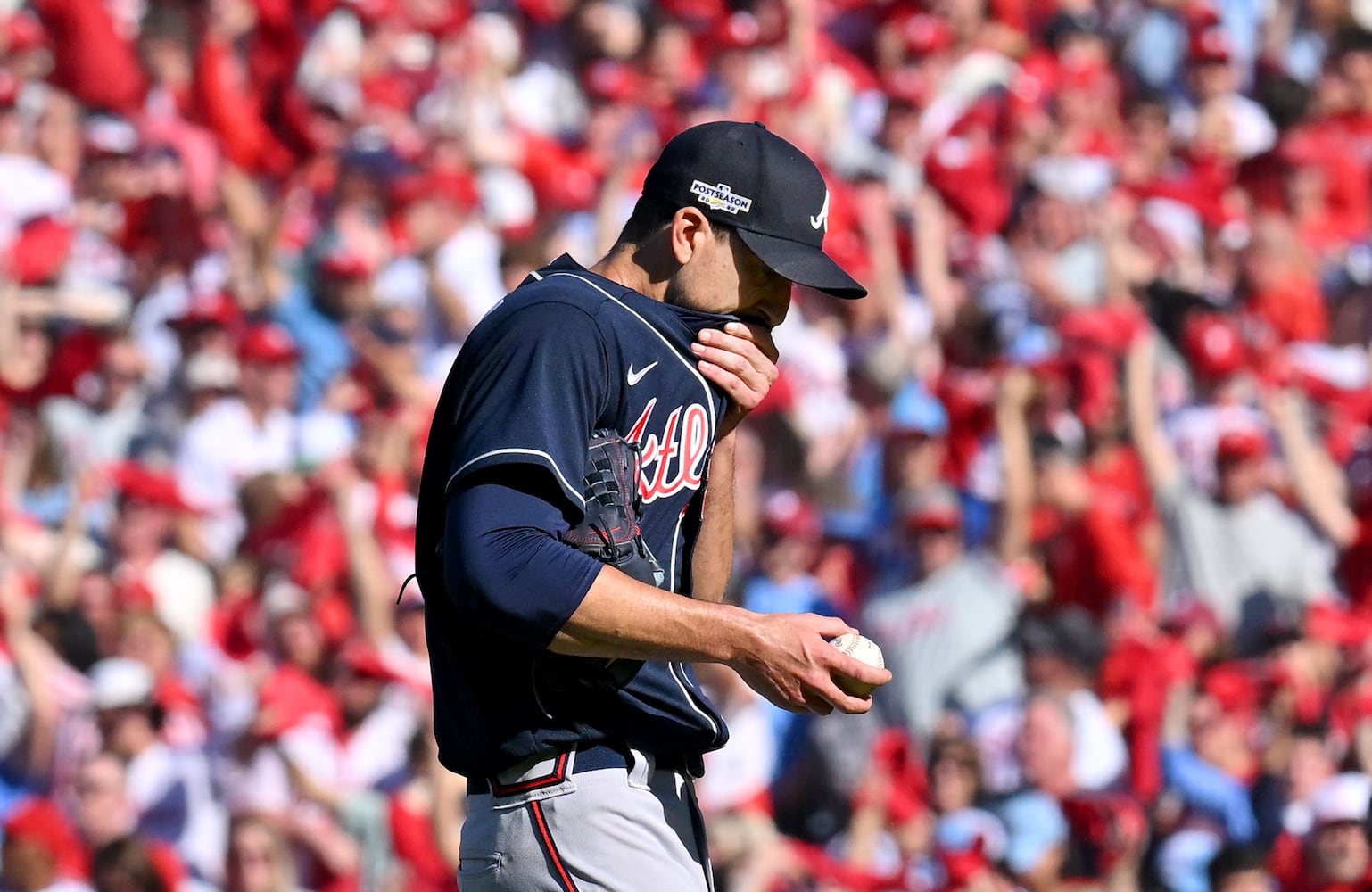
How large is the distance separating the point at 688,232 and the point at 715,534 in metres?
0.56

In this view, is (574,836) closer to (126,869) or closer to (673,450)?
(673,450)

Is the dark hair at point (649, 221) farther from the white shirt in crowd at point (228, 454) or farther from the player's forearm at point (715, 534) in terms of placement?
the white shirt in crowd at point (228, 454)

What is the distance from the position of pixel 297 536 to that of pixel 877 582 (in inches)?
84.2

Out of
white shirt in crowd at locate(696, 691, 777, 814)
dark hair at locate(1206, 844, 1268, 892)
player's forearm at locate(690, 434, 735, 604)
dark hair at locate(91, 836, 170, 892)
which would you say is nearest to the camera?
player's forearm at locate(690, 434, 735, 604)

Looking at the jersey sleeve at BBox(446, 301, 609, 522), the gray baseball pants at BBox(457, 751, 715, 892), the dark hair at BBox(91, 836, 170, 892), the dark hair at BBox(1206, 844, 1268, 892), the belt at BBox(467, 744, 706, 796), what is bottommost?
the dark hair at BBox(1206, 844, 1268, 892)

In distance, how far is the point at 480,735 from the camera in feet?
7.98

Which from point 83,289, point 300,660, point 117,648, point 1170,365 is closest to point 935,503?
point 1170,365

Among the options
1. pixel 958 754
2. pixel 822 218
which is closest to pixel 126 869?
pixel 958 754

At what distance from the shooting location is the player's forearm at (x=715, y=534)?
2.93m

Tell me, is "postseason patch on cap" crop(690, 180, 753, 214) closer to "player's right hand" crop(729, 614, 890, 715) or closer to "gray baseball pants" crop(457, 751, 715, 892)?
"player's right hand" crop(729, 614, 890, 715)

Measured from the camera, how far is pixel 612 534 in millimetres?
2416

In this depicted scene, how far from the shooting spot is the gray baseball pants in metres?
2.42

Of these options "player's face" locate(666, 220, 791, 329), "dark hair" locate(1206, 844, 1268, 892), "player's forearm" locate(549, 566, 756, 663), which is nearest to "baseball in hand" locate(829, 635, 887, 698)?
"player's forearm" locate(549, 566, 756, 663)

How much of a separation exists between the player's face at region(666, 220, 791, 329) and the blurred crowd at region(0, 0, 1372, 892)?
12.0ft
